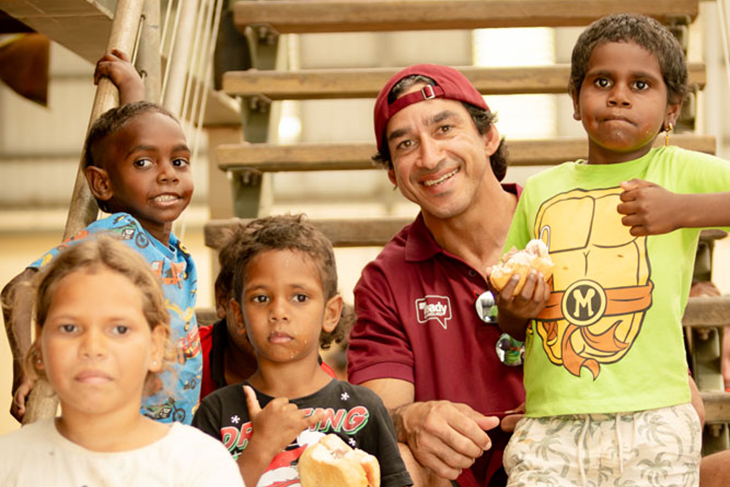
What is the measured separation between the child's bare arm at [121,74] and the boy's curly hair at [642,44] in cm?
107

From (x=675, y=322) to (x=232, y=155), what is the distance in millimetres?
1816

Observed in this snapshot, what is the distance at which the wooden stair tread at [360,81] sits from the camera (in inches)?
131

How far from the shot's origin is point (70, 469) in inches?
55.7

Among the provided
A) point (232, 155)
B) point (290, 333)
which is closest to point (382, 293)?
point (290, 333)

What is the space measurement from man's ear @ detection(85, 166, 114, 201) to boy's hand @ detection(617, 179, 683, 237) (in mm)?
1094

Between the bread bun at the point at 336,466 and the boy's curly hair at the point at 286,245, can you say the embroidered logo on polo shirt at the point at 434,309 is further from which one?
the bread bun at the point at 336,466

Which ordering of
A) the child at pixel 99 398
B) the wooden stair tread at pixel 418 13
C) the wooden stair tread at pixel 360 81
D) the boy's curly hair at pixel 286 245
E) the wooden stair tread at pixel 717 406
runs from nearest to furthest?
the child at pixel 99 398 → the boy's curly hair at pixel 286 245 → the wooden stair tread at pixel 717 406 → the wooden stair tread at pixel 360 81 → the wooden stair tread at pixel 418 13

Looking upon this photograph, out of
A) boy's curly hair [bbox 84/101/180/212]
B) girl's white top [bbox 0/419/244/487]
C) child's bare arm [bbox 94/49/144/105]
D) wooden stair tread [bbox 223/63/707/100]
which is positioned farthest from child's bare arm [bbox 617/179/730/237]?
wooden stair tread [bbox 223/63/707/100]

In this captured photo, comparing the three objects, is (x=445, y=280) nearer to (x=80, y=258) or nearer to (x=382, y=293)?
(x=382, y=293)

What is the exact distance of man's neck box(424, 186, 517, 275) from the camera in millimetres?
2283

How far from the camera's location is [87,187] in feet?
7.04

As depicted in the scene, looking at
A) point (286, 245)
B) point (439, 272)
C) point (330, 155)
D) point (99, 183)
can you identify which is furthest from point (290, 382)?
point (330, 155)

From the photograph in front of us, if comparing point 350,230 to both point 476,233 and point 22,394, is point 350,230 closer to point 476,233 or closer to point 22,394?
point 476,233

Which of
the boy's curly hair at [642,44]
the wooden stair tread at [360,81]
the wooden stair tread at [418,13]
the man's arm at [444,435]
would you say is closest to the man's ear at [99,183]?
the man's arm at [444,435]
